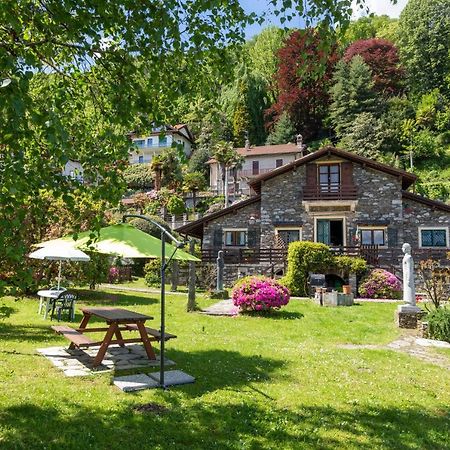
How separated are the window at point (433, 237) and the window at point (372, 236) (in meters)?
2.10

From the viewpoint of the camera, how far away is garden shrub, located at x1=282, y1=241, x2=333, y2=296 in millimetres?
20719

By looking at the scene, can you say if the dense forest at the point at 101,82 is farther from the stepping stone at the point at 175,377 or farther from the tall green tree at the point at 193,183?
the tall green tree at the point at 193,183

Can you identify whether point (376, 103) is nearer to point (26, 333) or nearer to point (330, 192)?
point (330, 192)

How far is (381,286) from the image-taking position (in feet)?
67.6

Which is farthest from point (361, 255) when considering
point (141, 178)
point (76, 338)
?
point (141, 178)

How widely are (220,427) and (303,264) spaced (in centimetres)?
1657

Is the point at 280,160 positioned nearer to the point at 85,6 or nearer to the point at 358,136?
the point at 358,136

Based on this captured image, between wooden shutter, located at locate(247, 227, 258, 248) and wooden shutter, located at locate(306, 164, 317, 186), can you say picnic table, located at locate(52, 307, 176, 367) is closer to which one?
wooden shutter, located at locate(247, 227, 258, 248)

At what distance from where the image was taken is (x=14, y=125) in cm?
315

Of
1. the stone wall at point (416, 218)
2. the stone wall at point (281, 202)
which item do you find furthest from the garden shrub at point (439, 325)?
the stone wall at point (281, 202)

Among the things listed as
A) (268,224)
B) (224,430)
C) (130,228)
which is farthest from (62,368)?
(268,224)

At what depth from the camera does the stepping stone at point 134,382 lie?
19.4 feet

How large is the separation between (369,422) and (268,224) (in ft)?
68.0

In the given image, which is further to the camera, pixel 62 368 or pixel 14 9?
pixel 62 368
